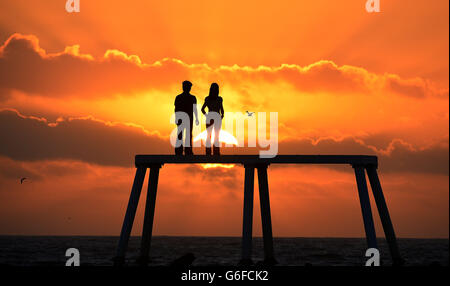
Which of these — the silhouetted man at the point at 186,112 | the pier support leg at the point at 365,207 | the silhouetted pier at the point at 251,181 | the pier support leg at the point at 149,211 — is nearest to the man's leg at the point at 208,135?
the silhouetted man at the point at 186,112

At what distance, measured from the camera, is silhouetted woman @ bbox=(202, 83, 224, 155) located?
18359 mm

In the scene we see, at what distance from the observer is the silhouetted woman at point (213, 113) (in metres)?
18.4

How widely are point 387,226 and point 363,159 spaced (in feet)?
7.20

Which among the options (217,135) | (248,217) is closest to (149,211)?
(217,135)

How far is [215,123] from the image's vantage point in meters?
18.4

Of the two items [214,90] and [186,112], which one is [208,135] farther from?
[214,90]

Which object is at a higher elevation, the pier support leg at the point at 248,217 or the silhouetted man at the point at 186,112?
the silhouetted man at the point at 186,112

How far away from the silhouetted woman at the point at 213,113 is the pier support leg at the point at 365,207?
439cm

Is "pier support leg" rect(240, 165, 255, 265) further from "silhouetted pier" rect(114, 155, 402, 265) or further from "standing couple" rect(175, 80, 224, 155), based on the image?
"standing couple" rect(175, 80, 224, 155)

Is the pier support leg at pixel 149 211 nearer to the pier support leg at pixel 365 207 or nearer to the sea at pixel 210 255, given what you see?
the pier support leg at pixel 365 207

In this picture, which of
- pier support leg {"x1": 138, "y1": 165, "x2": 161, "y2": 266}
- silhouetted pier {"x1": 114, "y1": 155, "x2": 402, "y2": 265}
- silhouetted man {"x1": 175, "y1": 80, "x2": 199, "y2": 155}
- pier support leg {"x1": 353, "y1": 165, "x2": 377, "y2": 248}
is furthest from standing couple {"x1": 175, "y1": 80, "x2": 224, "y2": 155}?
pier support leg {"x1": 353, "y1": 165, "x2": 377, "y2": 248}
